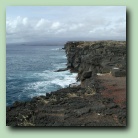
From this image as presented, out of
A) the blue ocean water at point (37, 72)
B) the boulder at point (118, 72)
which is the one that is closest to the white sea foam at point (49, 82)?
the blue ocean water at point (37, 72)

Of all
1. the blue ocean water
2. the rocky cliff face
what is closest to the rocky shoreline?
the rocky cliff face

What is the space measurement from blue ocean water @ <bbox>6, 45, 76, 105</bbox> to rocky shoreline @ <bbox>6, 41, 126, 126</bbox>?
123 millimetres

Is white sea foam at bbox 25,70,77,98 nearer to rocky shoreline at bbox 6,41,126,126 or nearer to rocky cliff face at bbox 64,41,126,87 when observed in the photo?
rocky shoreline at bbox 6,41,126,126

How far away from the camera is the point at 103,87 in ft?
24.9

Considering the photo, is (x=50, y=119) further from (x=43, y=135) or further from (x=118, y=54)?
(x=118, y=54)

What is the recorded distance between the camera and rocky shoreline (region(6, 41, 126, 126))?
23.8 ft

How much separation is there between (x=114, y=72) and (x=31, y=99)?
150 cm

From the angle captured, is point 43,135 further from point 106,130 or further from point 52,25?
point 52,25

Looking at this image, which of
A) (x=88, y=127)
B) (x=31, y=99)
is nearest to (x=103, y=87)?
(x=88, y=127)

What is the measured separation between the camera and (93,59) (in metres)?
7.70

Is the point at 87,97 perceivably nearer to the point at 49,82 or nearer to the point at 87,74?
the point at 87,74

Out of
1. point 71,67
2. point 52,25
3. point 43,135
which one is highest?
point 52,25

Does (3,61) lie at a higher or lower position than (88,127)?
higher

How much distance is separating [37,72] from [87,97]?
3.14 ft
